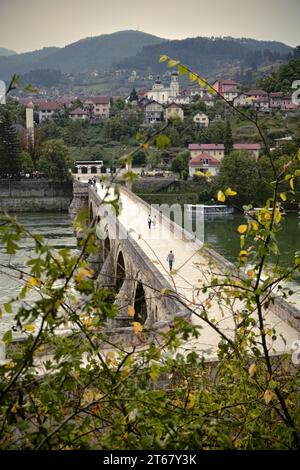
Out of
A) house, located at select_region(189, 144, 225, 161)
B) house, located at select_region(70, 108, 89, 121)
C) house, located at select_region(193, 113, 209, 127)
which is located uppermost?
house, located at select_region(70, 108, 89, 121)

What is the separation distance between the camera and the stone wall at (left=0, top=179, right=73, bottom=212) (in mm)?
51406

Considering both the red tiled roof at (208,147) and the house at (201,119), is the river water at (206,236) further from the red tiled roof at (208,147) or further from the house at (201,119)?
the house at (201,119)

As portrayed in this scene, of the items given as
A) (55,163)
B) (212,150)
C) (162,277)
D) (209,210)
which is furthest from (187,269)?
(212,150)

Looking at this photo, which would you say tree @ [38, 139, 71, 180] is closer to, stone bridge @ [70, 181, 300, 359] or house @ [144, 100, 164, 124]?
stone bridge @ [70, 181, 300, 359]

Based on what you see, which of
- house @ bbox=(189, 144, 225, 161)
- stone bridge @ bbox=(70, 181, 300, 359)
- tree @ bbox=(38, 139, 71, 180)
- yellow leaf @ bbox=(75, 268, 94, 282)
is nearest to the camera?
yellow leaf @ bbox=(75, 268, 94, 282)

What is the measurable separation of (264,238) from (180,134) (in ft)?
233

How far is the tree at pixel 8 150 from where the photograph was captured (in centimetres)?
5081

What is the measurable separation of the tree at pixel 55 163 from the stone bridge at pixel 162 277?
2357 centimetres

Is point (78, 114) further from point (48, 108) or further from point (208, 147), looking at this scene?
point (208, 147)

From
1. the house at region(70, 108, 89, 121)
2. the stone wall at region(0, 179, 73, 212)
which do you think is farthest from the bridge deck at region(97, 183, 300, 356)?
the house at region(70, 108, 89, 121)

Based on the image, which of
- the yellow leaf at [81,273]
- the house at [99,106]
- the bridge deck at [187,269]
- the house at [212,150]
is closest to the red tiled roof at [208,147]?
the house at [212,150]

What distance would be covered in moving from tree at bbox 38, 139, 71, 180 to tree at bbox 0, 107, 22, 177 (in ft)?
6.72

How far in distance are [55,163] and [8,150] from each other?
411 cm

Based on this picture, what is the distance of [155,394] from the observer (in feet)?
11.8
